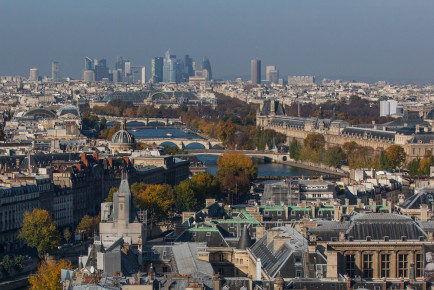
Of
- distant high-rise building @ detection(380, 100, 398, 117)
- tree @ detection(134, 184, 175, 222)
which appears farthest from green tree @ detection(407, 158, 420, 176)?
distant high-rise building @ detection(380, 100, 398, 117)

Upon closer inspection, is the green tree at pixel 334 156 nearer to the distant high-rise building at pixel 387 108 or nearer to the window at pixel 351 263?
the window at pixel 351 263

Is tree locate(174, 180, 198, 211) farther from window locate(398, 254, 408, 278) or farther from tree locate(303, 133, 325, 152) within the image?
tree locate(303, 133, 325, 152)

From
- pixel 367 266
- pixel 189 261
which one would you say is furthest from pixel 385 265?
pixel 189 261

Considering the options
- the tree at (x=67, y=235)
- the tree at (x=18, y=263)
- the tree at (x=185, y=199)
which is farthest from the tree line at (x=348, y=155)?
the tree at (x=18, y=263)

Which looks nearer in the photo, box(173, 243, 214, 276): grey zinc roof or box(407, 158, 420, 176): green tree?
box(173, 243, 214, 276): grey zinc roof

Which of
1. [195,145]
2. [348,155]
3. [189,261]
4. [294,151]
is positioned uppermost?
[195,145]

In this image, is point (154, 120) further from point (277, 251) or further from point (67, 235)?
point (277, 251)
